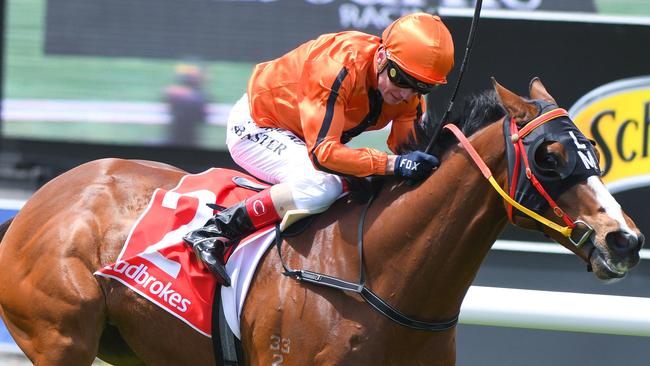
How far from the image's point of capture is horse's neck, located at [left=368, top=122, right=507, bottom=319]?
3.06 metres

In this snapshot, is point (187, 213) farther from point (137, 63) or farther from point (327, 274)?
point (137, 63)

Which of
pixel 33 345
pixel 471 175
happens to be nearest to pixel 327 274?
pixel 471 175

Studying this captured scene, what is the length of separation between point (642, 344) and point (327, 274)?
2657mm

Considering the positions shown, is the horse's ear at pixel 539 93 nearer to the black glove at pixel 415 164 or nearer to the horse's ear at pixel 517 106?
the horse's ear at pixel 517 106

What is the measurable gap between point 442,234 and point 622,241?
593 mm

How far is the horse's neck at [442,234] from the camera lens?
3.06 metres

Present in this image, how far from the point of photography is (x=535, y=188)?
2.89 metres

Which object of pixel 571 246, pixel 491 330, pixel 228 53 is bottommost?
pixel 491 330

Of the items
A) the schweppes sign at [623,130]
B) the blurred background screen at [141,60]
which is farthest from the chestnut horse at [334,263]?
the blurred background screen at [141,60]

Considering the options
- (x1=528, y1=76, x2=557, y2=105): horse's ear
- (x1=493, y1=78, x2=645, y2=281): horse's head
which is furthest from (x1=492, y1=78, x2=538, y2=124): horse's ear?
(x1=528, y1=76, x2=557, y2=105): horse's ear

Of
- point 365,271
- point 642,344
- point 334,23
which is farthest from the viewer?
point 334,23

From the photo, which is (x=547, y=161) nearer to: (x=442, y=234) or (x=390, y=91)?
(x=442, y=234)

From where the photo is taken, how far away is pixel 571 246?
2908mm

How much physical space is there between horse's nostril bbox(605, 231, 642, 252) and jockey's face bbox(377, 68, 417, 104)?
0.91 metres
